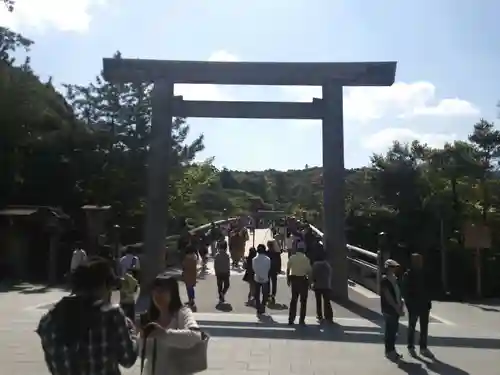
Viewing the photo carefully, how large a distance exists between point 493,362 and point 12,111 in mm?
18890

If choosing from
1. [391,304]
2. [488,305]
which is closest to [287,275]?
[391,304]

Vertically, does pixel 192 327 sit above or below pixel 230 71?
below

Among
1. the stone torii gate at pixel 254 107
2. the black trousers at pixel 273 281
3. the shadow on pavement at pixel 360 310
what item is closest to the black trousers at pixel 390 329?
the shadow on pavement at pixel 360 310

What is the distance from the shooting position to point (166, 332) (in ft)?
12.6

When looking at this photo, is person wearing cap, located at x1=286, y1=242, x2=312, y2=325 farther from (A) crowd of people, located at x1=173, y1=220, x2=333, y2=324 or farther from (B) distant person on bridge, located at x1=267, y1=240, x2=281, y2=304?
(B) distant person on bridge, located at x1=267, y1=240, x2=281, y2=304

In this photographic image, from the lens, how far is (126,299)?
358 inches

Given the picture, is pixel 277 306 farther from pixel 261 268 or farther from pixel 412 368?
pixel 412 368

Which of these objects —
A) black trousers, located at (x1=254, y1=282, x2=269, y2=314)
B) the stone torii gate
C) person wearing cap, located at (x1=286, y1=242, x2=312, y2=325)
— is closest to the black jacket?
black trousers, located at (x1=254, y1=282, x2=269, y2=314)

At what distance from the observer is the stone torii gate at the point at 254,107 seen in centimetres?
1514

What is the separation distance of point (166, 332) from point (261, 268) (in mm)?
9296

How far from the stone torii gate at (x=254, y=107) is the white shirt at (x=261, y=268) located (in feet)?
8.97

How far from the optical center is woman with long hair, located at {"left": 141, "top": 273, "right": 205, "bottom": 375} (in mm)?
3828

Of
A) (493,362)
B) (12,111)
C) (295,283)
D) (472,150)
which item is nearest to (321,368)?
(493,362)

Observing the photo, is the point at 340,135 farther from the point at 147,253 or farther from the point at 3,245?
the point at 3,245
